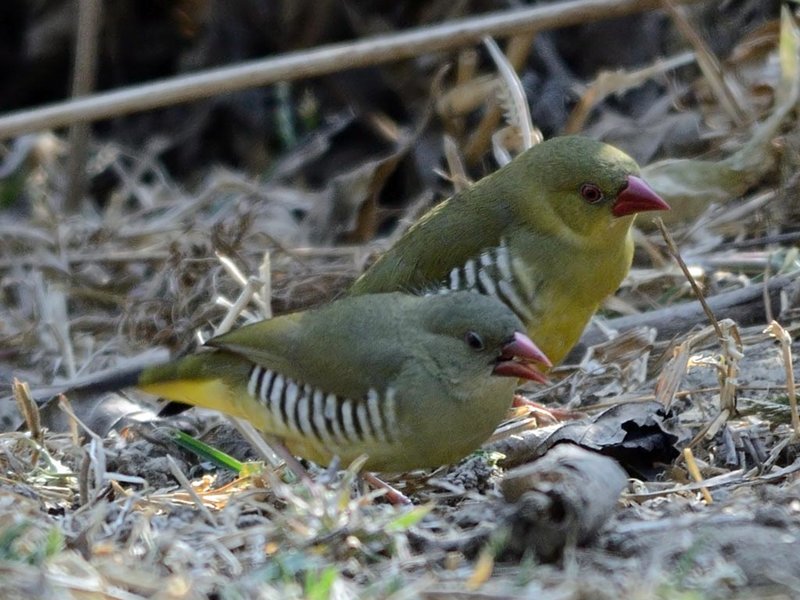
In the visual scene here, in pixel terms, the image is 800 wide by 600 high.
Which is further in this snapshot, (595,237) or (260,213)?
(260,213)

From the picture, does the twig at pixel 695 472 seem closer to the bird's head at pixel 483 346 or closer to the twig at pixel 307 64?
the bird's head at pixel 483 346

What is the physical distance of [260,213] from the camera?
6.67 m

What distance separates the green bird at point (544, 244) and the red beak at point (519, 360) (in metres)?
0.69

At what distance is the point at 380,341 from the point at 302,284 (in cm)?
171

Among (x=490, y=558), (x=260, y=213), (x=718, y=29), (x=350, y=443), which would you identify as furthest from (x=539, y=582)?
(x=718, y=29)

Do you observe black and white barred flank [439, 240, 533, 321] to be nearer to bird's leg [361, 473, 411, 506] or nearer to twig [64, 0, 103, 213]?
bird's leg [361, 473, 411, 506]

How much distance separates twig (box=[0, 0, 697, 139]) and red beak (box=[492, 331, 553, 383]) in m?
2.17

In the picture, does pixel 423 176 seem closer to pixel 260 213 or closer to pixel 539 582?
pixel 260 213

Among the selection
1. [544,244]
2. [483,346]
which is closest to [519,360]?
[483,346]

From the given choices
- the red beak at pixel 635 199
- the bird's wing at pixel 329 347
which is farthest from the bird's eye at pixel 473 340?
the red beak at pixel 635 199

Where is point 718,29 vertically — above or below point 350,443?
above

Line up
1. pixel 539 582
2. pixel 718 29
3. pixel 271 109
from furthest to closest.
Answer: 1. pixel 271 109
2. pixel 718 29
3. pixel 539 582

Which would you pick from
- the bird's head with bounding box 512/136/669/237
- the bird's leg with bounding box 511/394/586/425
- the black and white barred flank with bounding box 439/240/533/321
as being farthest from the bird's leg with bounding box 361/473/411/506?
the bird's head with bounding box 512/136/669/237

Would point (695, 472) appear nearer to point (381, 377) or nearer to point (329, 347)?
point (381, 377)
